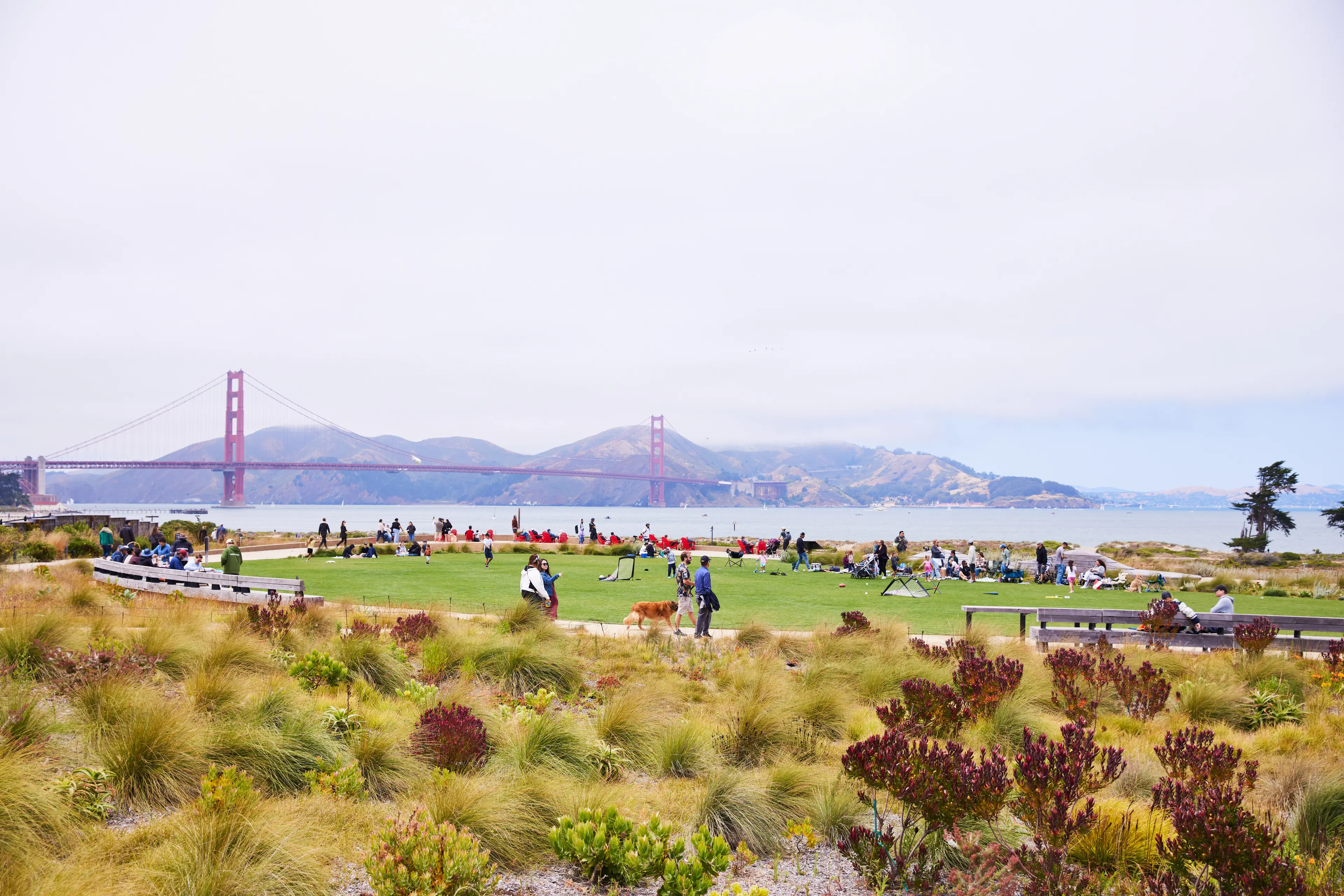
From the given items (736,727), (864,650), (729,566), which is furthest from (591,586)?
(736,727)

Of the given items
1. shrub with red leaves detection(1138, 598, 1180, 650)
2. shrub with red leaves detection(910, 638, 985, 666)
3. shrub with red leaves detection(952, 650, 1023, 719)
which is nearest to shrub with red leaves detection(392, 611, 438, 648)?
shrub with red leaves detection(910, 638, 985, 666)

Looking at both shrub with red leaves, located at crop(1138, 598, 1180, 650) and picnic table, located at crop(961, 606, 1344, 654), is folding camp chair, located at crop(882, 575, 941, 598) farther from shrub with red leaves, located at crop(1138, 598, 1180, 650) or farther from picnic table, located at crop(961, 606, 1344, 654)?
shrub with red leaves, located at crop(1138, 598, 1180, 650)

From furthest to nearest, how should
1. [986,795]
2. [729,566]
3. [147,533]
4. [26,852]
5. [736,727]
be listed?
[147,533] → [729,566] → [736,727] → [986,795] → [26,852]

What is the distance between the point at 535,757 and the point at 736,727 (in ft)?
6.09

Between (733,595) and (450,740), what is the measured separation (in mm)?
13644

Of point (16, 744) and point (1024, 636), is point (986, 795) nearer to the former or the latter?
point (16, 744)

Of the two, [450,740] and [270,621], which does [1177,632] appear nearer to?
[450,740]

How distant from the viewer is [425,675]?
917 cm

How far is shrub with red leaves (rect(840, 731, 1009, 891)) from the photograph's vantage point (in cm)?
447

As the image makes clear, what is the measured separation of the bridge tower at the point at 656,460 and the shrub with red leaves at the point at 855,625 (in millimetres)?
104546

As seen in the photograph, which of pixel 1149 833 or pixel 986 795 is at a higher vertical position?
pixel 986 795

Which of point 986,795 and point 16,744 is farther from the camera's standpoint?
point 16,744

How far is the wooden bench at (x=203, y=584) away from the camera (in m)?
13.7

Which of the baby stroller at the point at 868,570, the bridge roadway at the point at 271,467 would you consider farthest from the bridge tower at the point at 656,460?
the baby stroller at the point at 868,570
